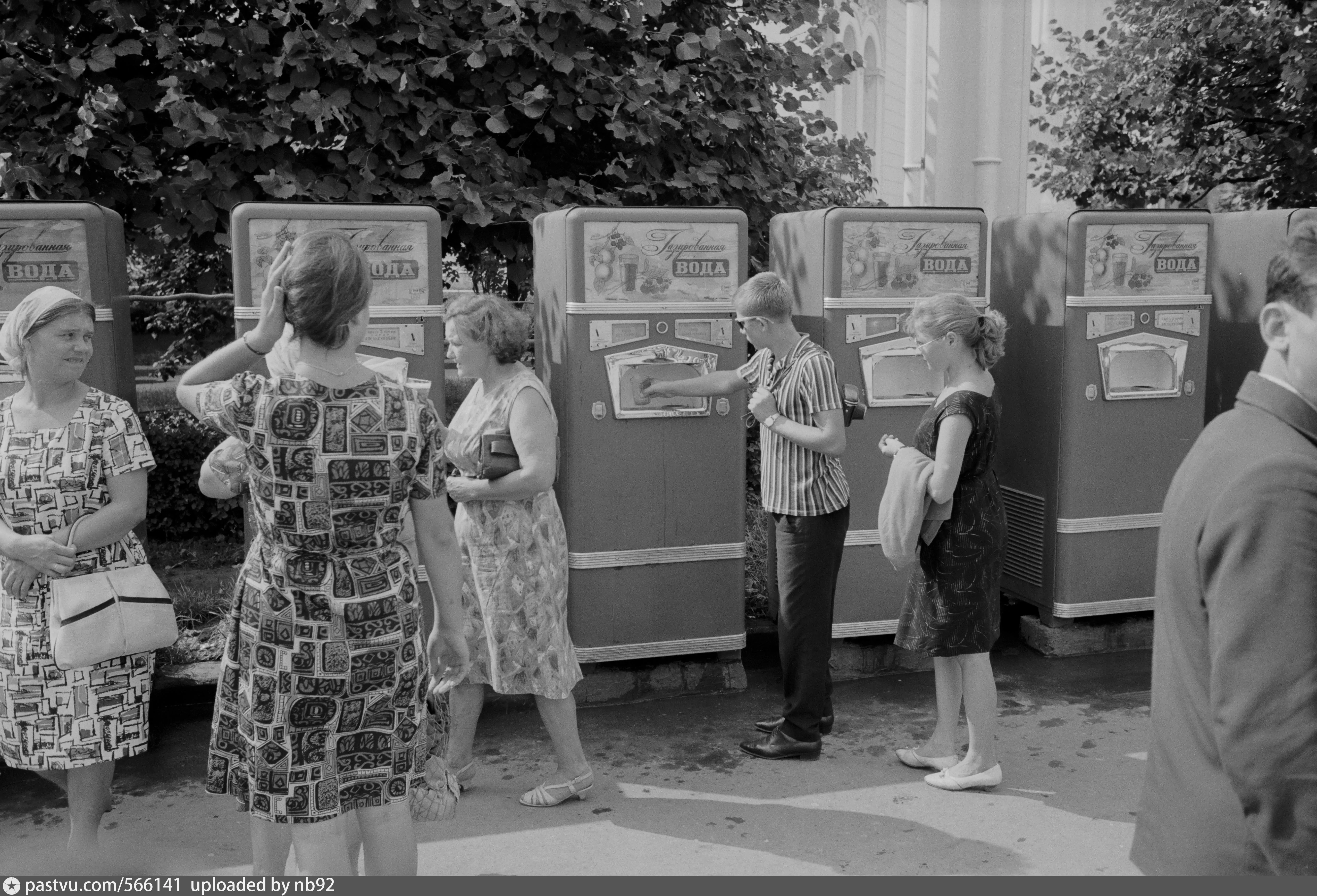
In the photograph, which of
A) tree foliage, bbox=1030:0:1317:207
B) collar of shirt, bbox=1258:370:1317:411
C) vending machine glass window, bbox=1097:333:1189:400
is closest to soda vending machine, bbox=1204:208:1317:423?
vending machine glass window, bbox=1097:333:1189:400

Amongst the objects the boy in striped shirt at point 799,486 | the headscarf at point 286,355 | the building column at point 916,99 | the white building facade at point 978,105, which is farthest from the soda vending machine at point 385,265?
the building column at point 916,99

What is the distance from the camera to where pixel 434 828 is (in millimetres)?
4008

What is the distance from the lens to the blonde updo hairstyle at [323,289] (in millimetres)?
2639

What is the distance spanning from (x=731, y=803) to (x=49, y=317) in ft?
8.68

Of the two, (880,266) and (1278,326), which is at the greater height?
(880,266)

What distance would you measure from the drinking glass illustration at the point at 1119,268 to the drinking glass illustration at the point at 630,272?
2213 mm

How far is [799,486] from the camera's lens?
4.33m

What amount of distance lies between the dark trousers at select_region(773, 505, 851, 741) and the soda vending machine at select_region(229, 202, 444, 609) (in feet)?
4.74

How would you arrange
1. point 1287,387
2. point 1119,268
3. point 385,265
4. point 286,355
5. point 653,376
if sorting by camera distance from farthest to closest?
point 1119,268 → point 653,376 → point 385,265 → point 286,355 → point 1287,387

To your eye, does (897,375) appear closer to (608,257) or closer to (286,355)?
(608,257)

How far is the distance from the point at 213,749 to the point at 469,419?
1529 mm

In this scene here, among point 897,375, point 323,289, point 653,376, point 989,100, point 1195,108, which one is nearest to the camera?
point 323,289

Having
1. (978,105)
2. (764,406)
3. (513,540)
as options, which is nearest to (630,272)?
(764,406)

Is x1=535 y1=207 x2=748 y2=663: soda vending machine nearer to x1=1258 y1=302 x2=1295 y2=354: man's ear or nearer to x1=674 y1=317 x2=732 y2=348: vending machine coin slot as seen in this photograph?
x1=674 y1=317 x2=732 y2=348: vending machine coin slot
